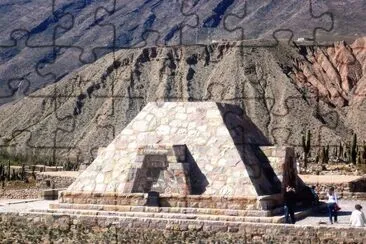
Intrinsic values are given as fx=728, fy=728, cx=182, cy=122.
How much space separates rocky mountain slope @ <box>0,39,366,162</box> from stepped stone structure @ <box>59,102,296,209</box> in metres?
52.9

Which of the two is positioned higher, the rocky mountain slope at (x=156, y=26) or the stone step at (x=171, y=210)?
the rocky mountain slope at (x=156, y=26)

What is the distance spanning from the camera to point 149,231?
16969 millimetres

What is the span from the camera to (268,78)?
93562mm

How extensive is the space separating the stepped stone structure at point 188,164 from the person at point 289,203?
25 cm

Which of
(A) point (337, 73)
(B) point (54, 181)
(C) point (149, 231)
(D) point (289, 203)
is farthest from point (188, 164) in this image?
(A) point (337, 73)

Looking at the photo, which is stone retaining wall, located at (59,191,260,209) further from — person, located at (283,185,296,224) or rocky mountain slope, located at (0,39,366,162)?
rocky mountain slope, located at (0,39,366,162)

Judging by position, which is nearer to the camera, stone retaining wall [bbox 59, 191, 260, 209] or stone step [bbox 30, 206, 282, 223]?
stone step [bbox 30, 206, 282, 223]

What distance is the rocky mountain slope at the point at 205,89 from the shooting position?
79.6m

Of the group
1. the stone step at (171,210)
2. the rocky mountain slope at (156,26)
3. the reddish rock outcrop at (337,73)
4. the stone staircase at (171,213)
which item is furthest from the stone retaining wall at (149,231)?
the rocky mountain slope at (156,26)

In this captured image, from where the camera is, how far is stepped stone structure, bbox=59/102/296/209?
18.1 metres

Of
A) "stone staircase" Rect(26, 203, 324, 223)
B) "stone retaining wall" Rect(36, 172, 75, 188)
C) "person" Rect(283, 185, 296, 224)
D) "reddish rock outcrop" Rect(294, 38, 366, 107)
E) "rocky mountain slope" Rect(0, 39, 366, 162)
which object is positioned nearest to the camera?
"stone staircase" Rect(26, 203, 324, 223)

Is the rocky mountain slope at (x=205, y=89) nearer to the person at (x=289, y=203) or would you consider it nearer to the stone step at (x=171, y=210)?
the person at (x=289, y=203)
